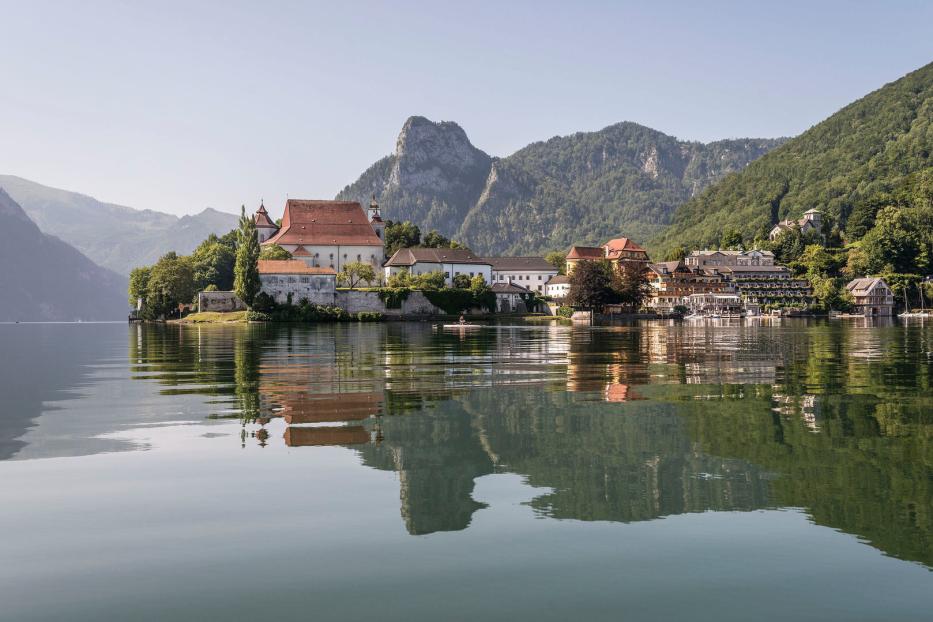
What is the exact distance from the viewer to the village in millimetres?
114931

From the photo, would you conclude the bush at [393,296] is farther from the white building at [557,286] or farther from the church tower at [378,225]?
the white building at [557,286]

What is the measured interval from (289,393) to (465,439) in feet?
29.2

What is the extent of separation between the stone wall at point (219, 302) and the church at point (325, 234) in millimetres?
22515

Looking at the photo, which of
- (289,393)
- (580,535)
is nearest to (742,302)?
(289,393)

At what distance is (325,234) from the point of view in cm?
14125

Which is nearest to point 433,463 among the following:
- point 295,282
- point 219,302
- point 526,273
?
point 295,282

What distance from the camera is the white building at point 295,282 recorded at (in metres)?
110

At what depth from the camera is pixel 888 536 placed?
8867 millimetres

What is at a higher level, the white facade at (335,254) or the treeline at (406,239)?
the treeline at (406,239)

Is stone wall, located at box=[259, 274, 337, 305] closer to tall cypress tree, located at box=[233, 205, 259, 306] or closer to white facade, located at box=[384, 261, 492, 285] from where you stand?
tall cypress tree, located at box=[233, 205, 259, 306]

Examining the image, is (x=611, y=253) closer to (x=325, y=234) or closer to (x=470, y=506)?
(x=325, y=234)

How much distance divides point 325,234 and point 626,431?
12997cm

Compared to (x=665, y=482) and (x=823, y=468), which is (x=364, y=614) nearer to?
(x=665, y=482)

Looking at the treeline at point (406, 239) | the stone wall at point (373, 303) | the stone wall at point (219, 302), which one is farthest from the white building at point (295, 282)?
the treeline at point (406, 239)
